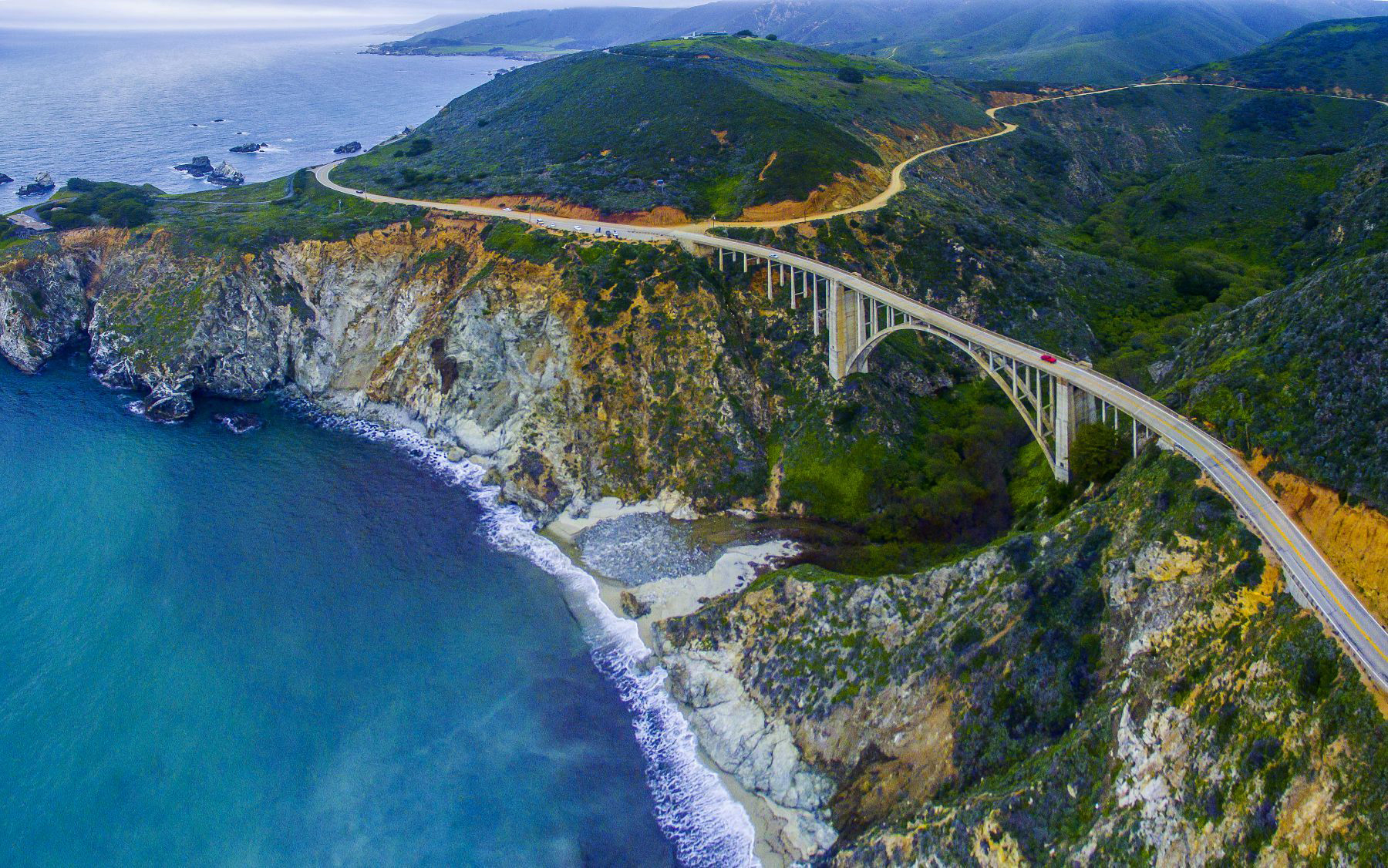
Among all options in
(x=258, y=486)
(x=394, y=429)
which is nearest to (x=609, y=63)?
(x=394, y=429)

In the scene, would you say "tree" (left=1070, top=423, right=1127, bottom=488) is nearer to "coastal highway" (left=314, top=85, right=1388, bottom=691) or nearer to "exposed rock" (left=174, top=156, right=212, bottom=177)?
"coastal highway" (left=314, top=85, right=1388, bottom=691)

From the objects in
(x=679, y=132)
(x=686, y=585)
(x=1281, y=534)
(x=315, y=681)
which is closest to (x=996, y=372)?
(x=1281, y=534)

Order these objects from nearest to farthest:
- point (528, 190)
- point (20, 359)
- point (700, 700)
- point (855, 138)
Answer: point (700, 700) < point (20, 359) < point (528, 190) < point (855, 138)

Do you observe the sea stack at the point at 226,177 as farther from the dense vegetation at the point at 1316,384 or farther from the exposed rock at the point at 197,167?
the dense vegetation at the point at 1316,384

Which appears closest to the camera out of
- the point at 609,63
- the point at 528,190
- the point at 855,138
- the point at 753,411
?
the point at 753,411

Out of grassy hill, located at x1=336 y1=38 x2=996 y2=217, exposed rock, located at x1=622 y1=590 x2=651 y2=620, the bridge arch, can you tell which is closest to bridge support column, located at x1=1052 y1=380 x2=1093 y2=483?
the bridge arch

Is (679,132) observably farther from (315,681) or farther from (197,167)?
(197,167)

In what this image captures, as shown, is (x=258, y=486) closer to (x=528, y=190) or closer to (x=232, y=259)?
(x=232, y=259)
